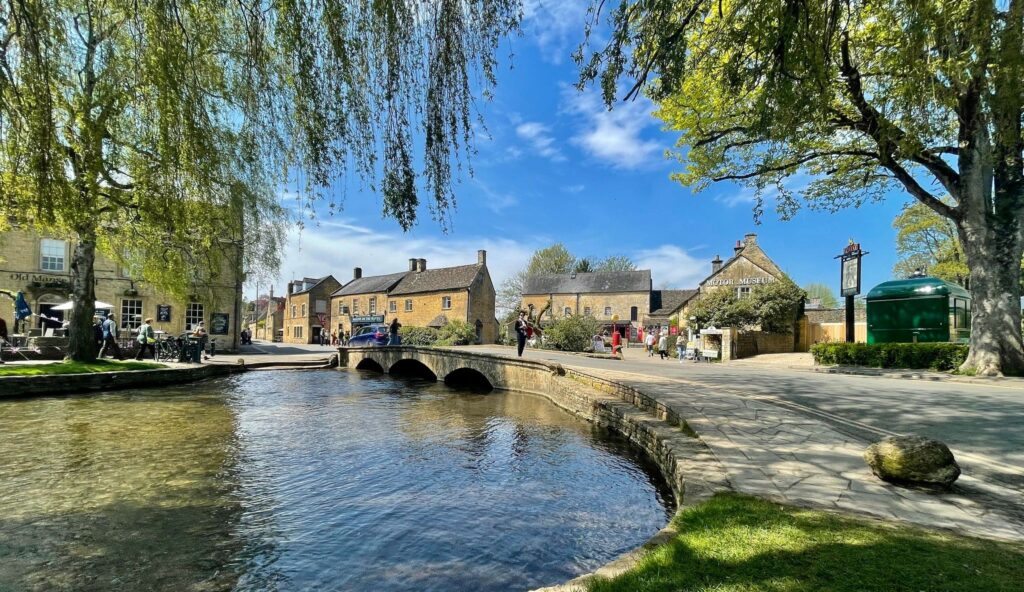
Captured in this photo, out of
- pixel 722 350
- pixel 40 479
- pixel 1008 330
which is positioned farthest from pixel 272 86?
pixel 722 350

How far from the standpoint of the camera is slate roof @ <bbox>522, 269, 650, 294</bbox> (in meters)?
46.6

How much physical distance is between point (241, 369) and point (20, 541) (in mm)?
16746

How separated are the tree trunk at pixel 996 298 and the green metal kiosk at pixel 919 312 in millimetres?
5526

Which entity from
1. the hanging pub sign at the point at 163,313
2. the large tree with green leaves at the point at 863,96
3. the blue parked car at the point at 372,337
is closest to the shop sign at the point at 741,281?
the large tree with green leaves at the point at 863,96

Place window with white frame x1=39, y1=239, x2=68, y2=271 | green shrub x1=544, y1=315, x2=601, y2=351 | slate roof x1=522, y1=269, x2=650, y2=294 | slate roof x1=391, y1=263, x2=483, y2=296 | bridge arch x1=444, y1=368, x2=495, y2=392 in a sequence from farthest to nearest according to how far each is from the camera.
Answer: slate roof x1=522, y1=269, x2=650, y2=294
slate roof x1=391, y1=263, x2=483, y2=296
green shrub x1=544, y1=315, x2=601, y2=351
window with white frame x1=39, y1=239, x2=68, y2=271
bridge arch x1=444, y1=368, x2=495, y2=392

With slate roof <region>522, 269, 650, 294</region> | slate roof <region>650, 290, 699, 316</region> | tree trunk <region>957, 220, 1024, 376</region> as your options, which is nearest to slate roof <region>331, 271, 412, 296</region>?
slate roof <region>522, 269, 650, 294</region>

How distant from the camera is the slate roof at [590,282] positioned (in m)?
46.6

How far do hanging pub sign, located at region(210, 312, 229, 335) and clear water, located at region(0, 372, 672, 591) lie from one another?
1844 centimetres

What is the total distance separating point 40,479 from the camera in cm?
619

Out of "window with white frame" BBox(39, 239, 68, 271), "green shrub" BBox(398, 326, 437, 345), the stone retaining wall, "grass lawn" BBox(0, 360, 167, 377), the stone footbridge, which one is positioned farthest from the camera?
"green shrub" BBox(398, 326, 437, 345)

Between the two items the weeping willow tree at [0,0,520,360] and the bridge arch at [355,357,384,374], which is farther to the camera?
the bridge arch at [355,357,384,374]

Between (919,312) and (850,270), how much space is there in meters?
2.64

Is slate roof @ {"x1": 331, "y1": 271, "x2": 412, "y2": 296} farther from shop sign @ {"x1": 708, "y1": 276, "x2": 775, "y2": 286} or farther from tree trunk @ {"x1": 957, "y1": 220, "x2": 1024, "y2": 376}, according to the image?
tree trunk @ {"x1": 957, "y1": 220, "x2": 1024, "y2": 376}

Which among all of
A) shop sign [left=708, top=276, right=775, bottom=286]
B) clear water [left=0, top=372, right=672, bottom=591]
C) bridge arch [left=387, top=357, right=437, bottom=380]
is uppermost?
shop sign [left=708, top=276, right=775, bottom=286]
